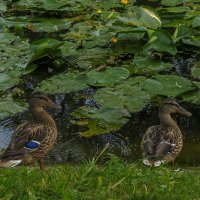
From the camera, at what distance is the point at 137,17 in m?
10.5

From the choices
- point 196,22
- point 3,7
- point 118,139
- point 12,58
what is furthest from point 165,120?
point 3,7

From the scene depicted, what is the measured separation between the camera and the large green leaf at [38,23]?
11.2m

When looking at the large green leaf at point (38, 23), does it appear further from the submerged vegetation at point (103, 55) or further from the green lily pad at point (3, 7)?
the green lily pad at point (3, 7)

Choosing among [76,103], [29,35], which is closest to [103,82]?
Answer: [76,103]

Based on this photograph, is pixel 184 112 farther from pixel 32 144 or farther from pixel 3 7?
pixel 3 7

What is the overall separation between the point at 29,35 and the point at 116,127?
12.8 feet

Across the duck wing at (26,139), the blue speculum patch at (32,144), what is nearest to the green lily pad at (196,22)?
the duck wing at (26,139)

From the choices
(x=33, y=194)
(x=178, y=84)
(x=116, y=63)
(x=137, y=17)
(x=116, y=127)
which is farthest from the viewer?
(x=137, y=17)

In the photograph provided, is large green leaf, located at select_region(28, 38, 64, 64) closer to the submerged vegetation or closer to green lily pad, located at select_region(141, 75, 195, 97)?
the submerged vegetation

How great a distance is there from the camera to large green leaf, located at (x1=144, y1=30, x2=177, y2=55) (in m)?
9.49

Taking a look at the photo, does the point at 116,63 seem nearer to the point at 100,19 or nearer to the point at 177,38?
the point at 177,38

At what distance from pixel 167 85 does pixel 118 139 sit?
1.28 m

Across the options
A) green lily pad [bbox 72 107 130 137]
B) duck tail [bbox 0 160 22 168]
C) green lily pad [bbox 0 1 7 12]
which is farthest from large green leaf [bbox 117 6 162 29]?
duck tail [bbox 0 160 22 168]

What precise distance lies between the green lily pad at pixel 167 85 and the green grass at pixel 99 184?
330cm
